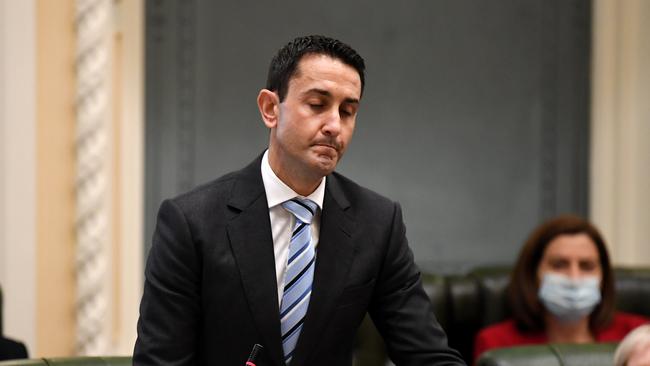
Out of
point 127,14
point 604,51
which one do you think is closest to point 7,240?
point 127,14

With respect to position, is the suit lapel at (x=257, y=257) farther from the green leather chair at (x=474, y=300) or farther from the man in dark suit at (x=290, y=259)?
the green leather chair at (x=474, y=300)

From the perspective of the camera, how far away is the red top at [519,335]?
326 cm

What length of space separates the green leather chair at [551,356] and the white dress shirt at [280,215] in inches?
30.9

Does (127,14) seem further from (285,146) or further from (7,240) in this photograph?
(285,146)

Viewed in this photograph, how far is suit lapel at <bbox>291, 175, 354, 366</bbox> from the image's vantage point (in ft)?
5.50

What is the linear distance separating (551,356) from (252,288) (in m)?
1.01

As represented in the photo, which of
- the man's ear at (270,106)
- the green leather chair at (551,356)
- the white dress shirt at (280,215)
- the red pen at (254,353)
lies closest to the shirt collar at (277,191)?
the white dress shirt at (280,215)

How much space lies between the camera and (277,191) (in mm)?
1737

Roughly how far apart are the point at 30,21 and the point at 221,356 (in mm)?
2088

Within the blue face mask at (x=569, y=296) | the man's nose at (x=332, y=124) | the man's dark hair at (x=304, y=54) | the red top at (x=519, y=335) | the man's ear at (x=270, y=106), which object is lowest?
the red top at (x=519, y=335)

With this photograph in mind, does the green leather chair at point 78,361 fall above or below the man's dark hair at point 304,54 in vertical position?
below

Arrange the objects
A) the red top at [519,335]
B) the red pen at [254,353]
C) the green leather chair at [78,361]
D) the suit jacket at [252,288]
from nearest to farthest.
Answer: the red pen at [254,353]
the suit jacket at [252,288]
the green leather chair at [78,361]
the red top at [519,335]

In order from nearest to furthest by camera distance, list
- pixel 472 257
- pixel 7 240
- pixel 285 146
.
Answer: pixel 285 146
pixel 7 240
pixel 472 257

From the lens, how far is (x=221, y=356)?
169 cm
